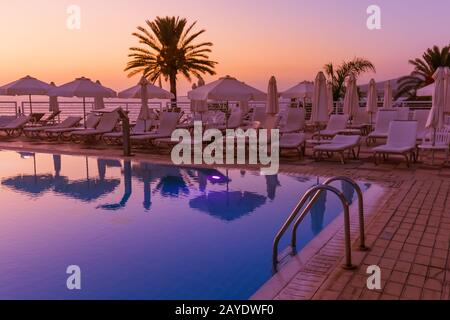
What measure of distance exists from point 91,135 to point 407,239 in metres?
12.3

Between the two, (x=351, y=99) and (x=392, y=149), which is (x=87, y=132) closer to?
(x=351, y=99)

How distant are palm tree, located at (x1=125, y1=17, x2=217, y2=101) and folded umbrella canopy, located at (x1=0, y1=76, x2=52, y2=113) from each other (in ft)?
37.4

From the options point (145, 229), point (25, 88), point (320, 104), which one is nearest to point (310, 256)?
point (145, 229)

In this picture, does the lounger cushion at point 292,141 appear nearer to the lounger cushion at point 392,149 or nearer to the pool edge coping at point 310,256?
the lounger cushion at point 392,149

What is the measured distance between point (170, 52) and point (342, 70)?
11253mm

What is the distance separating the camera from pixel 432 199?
6348 millimetres

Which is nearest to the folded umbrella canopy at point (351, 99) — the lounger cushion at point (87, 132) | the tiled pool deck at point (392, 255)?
the tiled pool deck at point (392, 255)

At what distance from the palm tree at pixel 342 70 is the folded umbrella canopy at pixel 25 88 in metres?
15.7

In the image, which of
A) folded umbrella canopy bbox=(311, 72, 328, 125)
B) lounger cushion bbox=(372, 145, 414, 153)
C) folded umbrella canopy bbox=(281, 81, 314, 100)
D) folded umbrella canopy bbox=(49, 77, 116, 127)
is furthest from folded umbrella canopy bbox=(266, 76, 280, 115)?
folded umbrella canopy bbox=(49, 77, 116, 127)

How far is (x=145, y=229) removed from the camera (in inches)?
235

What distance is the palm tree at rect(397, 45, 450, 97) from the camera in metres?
30.7
